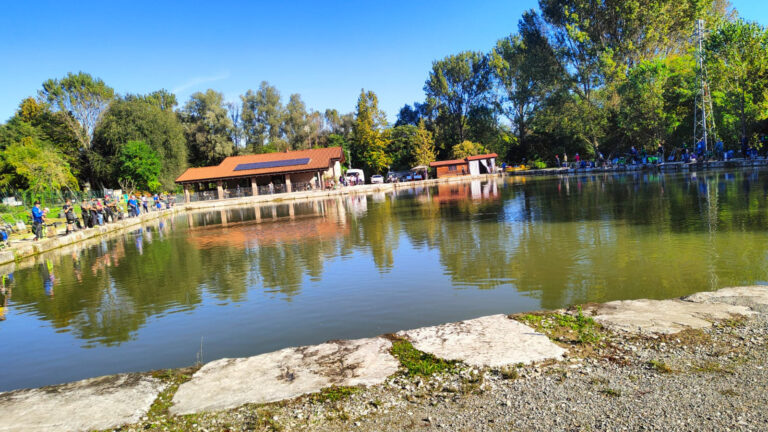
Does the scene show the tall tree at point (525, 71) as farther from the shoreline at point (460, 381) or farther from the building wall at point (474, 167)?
the shoreline at point (460, 381)

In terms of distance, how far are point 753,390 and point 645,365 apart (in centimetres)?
76

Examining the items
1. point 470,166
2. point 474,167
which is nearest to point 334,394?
point 470,166

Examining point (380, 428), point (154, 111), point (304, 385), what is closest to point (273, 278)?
point (304, 385)

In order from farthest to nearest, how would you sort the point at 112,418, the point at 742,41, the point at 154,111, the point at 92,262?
the point at 154,111
the point at 742,41
the point at 92,262
the point at 112,418

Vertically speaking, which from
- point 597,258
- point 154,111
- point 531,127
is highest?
point 154,111

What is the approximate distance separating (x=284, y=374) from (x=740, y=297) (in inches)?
217

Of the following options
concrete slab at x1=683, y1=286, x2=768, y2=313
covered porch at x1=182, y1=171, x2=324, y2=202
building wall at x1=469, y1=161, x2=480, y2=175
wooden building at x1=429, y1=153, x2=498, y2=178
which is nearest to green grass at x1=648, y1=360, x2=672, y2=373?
concrete slab at x1=683, y1=286, x2=768, y2=313

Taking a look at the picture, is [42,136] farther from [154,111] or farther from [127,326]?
[127,326]

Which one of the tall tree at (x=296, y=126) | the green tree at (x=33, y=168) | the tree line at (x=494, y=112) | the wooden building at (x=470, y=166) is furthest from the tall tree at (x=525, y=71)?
the green tree at (x=33, y=168)

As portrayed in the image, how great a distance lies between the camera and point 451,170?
6144cm

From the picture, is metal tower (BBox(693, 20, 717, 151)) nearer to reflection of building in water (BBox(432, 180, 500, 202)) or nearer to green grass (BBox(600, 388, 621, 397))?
reflection of building in water (BBox(432, 180, 500, 202))

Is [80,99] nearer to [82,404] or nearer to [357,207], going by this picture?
[357,207]

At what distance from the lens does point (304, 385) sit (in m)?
4.24

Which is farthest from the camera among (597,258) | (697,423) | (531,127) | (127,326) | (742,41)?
(531,127)
